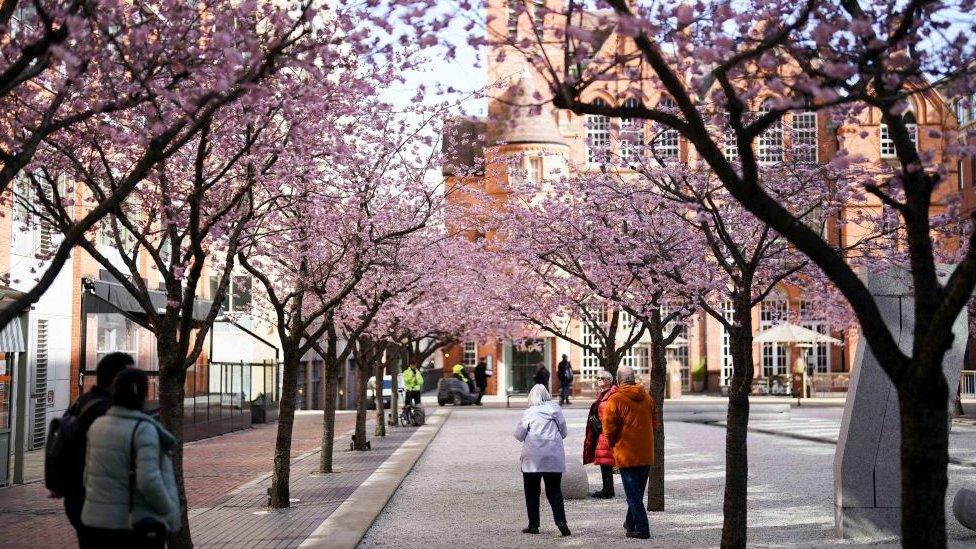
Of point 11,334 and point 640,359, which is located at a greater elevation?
point 640,359

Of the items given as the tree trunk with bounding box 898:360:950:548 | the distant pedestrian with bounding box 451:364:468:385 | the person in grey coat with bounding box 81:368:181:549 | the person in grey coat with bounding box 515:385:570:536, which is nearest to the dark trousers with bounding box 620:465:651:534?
the person in grey coat with bounding box 515:385:570:536

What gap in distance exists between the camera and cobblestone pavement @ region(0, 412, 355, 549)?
1253cm

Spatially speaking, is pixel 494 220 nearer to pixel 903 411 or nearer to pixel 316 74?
pixel 316 74

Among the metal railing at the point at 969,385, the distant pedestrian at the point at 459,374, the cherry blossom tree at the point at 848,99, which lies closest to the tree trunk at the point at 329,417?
the cherry blossom tree at the point at 848,99

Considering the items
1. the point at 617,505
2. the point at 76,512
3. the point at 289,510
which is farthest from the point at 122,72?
the point at 617,505

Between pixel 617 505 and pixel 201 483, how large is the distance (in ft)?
22.4

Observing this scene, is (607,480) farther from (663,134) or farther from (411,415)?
(411,415)

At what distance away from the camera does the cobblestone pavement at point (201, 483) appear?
12531mm

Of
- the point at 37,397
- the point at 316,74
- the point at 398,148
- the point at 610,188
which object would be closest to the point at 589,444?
the point at 610,188

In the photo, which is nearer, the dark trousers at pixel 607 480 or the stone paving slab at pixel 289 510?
the stone paving slab at pixel 289 510

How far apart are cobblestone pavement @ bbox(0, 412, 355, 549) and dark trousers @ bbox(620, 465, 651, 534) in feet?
17.6

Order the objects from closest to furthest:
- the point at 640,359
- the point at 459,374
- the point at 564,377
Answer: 1. the point at 564,377
2. the point at 459,374
3. the point at 640,359

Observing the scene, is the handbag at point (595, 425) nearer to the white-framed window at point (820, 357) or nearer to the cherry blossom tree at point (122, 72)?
the cherry blossom tree at point (122, 72)

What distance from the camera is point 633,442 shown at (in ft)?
38.9
